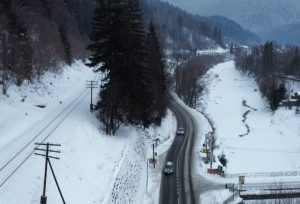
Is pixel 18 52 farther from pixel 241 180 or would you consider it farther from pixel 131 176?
pixel 241 180

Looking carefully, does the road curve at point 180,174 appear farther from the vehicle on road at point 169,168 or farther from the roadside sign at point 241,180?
the roadside sign at point 241,180

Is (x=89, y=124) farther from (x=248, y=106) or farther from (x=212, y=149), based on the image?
(x=248, y=106)

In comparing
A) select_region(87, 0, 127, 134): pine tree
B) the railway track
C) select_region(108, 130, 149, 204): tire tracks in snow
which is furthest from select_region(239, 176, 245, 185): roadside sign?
the railway track

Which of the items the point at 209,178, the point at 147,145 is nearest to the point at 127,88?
the point at 147,145

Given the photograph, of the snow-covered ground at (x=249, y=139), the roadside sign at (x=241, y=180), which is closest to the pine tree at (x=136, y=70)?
the snow-covered ground at (x=249, y=139)

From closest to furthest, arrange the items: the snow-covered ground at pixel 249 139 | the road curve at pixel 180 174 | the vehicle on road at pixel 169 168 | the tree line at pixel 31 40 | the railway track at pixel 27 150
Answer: the railway track at pixel 27 150, the road curve at pixel 180 174, the vehicle on road at pixel 169 168, the tree line at pixel 31 40, the snow-covered ground at pixel 249 139

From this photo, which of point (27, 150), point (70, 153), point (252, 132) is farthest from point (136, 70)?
point (252, 132)
